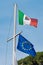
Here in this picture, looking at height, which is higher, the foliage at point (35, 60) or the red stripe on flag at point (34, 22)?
the red stripe on flag at point (34, 22)

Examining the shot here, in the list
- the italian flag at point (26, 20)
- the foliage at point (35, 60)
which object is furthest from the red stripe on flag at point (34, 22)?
the foliage at point (35, 60)

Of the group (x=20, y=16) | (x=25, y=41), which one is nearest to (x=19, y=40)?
(x=25, y=41)

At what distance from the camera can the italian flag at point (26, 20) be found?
85.9ft

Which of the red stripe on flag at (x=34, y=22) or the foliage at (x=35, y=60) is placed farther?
the foliage at (x=35, y=60)

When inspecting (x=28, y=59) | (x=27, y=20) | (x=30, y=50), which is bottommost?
(x=28, y=59)

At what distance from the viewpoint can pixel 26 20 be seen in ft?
87.4

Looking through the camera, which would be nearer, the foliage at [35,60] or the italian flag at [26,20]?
the italian flag at [26,20]

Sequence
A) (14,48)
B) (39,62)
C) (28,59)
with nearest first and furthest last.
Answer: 1. (14,48)
2. (39,62)
3. (28,59)

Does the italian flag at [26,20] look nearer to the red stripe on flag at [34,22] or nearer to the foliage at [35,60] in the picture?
the red stripe on flag at [34,22]

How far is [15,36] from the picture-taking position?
25375 millimetres

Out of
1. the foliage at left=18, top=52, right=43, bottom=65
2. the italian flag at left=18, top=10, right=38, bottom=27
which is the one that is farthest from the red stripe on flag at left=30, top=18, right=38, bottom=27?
the foliage at left=18, top=52, right=43, bottom=65

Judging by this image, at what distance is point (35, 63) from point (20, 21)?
6062 cm

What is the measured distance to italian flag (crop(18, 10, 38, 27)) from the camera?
1030 inches

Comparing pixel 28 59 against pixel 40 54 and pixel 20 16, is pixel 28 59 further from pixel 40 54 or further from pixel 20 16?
pixel 20 16
